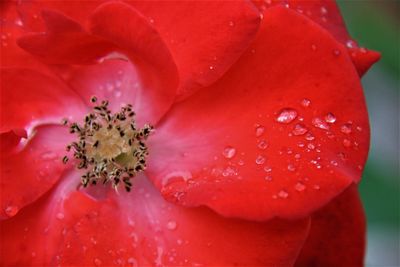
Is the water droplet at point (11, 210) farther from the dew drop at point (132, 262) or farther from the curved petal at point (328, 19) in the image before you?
the curved petal at point (328, 19)

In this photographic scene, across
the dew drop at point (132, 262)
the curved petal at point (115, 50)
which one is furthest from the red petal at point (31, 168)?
the dew drop at point (132, 262)

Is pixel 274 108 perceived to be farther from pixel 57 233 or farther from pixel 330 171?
pixel 57 233

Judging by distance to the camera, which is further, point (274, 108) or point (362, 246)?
point (362, 246)

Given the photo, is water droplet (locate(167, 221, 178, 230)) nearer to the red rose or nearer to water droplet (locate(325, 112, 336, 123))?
the red rose

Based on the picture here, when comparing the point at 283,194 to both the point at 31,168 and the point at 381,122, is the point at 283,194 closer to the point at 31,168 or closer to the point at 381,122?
the point at 31,168

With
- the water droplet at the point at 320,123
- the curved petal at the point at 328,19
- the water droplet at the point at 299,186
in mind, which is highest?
the curved petal at the point at 328,19

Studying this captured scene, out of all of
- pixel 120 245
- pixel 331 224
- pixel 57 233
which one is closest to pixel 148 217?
pixel 120 245

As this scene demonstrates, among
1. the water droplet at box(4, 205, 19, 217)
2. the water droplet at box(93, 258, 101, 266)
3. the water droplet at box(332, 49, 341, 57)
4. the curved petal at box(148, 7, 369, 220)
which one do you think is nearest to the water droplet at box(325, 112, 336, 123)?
the curved petal at box(148, 7, 369, 220)
